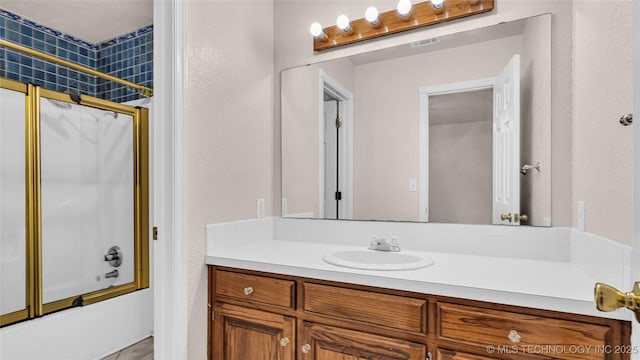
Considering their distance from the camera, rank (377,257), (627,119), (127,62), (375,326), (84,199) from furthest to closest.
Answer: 1. (127,62)
2. (84,199)
3. (377,257)
4. (375,326)
5. (627,119)

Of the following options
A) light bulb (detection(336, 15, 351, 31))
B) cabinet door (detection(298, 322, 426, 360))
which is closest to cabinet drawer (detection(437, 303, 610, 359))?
cabinet door (detection(298, 322, 426, 360))

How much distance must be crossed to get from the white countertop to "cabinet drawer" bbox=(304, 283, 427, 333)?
0.05 meters

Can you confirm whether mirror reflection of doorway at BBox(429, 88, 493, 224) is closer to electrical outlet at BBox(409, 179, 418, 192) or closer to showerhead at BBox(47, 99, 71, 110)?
electrical outlet at BBox(409, 179, 418, 192)

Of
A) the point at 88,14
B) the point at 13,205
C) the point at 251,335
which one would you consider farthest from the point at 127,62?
the point at 251,335

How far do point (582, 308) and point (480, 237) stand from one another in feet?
2.11

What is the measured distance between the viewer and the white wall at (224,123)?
Answer: 153 centimetres

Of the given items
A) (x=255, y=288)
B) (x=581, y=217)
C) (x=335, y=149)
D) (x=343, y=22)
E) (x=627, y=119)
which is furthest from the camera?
(x=335, y=149)

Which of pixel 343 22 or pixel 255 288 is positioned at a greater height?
pixel 343 22

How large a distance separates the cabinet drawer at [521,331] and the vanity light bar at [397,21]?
1.37 meters

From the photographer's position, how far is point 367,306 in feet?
4.01

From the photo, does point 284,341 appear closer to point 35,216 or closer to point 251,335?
point 251,335

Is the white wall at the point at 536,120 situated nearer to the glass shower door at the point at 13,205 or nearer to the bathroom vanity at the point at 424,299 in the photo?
the bathroom vanity at the point at 424,299

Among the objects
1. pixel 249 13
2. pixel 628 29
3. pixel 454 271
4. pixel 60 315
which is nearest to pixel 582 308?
pixel 454 271

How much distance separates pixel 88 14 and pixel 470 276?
2975mm
